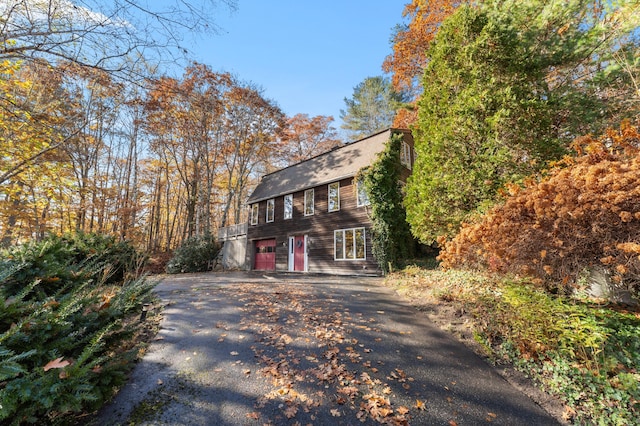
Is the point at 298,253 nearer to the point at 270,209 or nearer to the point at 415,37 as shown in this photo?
the point at 270,209

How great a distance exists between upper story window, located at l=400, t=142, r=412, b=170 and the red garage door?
10392 mm

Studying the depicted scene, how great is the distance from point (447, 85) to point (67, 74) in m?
9.33

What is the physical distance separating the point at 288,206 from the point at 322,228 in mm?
3807

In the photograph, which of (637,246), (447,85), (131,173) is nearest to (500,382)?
(637,246)

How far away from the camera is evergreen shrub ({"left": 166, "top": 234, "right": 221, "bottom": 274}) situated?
1791 cm

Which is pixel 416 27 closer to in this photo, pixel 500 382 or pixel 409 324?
pixel 409 324

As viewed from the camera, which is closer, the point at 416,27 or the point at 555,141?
the point at 555,141

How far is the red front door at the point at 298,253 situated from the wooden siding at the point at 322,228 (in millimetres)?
433

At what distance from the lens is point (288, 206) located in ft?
60.0

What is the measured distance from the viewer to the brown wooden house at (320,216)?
46.2ft

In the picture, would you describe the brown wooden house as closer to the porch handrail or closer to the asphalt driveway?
the porch handrail

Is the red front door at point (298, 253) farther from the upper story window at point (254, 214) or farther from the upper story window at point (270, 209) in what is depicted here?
the upper story window at point (254, 214)

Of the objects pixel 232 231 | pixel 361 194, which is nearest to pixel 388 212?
pixel 361 194

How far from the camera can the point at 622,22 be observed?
6.73 m
